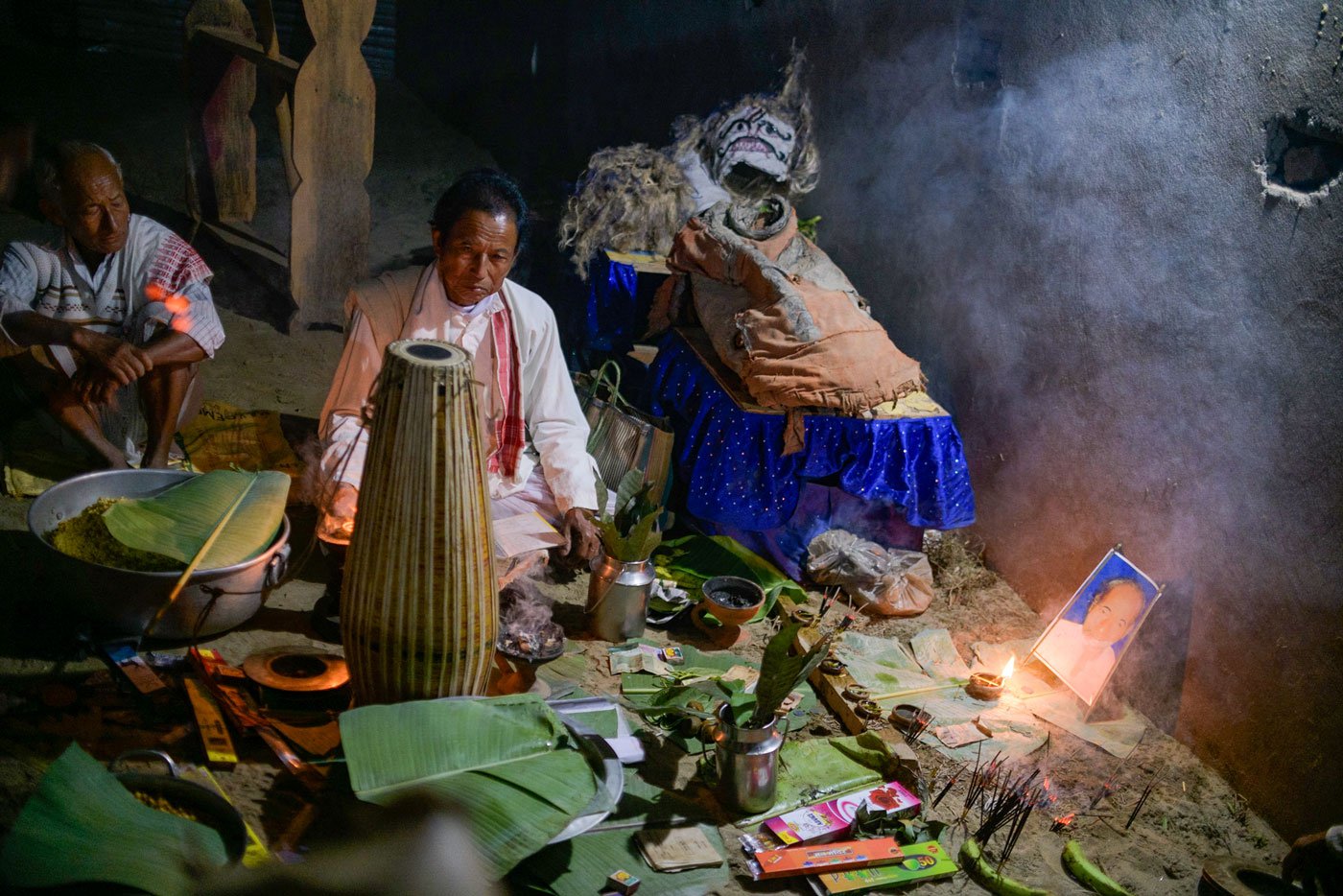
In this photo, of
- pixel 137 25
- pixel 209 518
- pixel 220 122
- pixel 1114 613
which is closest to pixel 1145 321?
pixel 1114 613

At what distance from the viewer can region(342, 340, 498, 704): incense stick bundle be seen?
2.49m

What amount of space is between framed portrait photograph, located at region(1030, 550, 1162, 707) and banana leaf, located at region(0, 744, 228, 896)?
3.46 metres

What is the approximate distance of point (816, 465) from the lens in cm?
500

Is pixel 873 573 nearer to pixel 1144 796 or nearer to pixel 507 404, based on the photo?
pixel 1144 796

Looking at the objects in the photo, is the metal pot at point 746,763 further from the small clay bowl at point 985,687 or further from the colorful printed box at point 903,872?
the small clay bowl at point 985,687

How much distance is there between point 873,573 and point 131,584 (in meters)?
3.18

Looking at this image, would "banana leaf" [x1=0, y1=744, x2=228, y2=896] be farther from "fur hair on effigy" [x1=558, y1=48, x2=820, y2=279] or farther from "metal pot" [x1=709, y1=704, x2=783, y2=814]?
"fur hair on effigy" [x1=558, y1=48, x2=820, y2=279]

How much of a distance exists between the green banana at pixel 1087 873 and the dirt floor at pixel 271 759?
44mm

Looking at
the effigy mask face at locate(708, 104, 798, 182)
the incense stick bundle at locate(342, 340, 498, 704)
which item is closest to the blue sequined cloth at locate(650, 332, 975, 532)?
the effigy mask face at locate(708, 104, 798, 182)

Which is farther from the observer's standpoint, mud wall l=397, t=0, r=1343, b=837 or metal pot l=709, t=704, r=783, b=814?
mud wall l=397, t=0, r=1343, b=837

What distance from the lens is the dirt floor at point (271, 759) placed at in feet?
9.66

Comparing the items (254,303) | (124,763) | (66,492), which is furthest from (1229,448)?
(254,303)

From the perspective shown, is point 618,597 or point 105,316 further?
point 105,316

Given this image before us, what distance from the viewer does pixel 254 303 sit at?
680 cm
